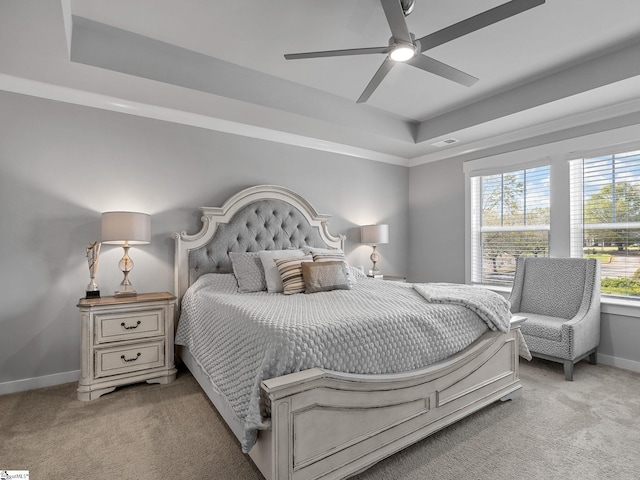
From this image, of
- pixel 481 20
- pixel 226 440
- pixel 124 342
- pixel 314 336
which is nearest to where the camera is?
pixel 314 336

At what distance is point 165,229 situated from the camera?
3.17 m

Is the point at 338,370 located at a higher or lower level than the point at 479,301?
lower

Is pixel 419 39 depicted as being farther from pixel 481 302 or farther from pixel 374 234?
pixel 374 234

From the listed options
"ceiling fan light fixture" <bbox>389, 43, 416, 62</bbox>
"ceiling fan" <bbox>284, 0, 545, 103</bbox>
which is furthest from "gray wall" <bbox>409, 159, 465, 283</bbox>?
"ceiling fan light fixture" <bbox>389, 43, 416, 62</bbox>

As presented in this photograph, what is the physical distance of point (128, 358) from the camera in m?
2.56

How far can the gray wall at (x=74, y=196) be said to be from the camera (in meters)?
2.59

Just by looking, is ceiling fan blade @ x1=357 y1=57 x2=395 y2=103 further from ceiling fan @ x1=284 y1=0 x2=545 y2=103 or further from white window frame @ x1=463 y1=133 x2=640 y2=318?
white window frame @ x1=463 y1=133 x2=640 y2=318

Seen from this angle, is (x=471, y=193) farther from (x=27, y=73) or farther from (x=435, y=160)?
(x=27, y=73)

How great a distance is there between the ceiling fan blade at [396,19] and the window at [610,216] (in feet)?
8.33

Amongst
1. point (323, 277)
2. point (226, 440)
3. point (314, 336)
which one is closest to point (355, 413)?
point (314, 336)

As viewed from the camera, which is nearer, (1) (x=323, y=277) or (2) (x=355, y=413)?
(2) (x=355, y=413)

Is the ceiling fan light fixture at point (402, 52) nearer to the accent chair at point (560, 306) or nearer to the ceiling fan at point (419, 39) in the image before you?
the ceiling fan at point (419, 39)

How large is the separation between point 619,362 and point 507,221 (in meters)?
1.67

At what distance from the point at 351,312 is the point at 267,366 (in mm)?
612
